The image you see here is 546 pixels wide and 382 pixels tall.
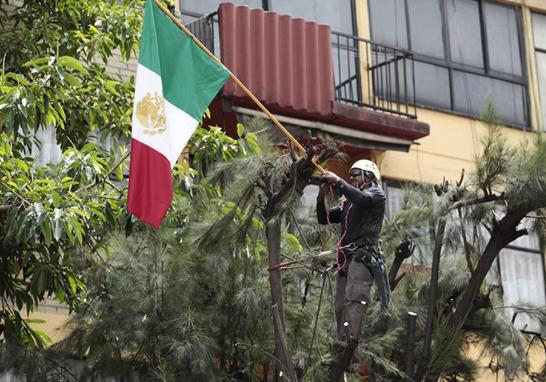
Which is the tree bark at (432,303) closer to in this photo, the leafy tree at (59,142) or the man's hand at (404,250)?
the man's hand at (404,250)

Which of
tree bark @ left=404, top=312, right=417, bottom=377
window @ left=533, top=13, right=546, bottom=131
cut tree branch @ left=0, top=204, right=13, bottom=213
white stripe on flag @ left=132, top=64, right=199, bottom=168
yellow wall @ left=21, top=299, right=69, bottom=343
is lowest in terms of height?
tree bark @ left=404, top=312, right=417, bottom=377

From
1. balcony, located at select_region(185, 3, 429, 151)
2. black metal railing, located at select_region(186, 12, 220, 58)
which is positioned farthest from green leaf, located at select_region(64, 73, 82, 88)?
Result: black metal railing, located at select_region(186, 12, 220, 58)

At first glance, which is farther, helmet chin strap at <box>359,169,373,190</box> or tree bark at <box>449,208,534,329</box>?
tree bark at <box>449,208,534,329</box>

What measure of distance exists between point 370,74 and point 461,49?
2.27 meters

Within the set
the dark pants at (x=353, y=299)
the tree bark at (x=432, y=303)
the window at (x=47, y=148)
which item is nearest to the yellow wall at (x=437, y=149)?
the tree bark at (x=432, y=303)

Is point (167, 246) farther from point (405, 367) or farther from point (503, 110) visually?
point (503, 110)

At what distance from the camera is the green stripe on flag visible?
1531 centimetres

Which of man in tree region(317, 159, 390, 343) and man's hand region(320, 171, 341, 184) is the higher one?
man's hand region(320, 171, 341, 184)

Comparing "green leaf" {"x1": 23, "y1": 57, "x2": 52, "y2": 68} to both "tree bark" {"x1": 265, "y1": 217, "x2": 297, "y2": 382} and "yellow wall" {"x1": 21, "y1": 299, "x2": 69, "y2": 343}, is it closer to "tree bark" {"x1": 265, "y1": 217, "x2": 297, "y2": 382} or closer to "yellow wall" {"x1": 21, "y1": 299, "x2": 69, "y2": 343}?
"tree bark" {"x1": 265, "y1": 217, "x2": 297, "y2": 382}

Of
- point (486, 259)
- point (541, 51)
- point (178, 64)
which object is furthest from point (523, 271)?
point (178, 64)

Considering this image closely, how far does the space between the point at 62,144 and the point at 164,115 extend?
9.92 feet

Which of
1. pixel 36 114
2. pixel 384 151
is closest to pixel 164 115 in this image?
pixel 36 114

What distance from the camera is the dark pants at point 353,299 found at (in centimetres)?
1440

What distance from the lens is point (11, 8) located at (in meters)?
19.9
